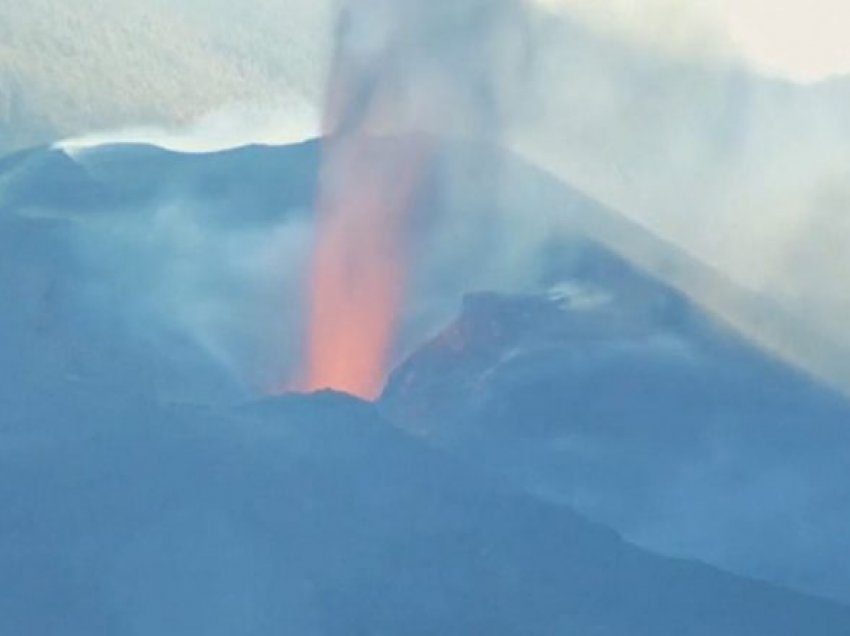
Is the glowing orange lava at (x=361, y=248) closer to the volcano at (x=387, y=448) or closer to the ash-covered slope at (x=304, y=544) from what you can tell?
the volcano at (x=387, y=448)

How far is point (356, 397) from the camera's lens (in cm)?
2703

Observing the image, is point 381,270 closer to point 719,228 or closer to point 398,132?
point 398,132

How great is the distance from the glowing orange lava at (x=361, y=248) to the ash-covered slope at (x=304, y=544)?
398 centimetres

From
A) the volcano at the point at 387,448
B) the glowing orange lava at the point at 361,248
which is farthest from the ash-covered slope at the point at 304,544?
the glowing orange lava at the point at 361,248

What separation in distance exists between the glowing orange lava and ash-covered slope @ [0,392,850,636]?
3984 millimetres

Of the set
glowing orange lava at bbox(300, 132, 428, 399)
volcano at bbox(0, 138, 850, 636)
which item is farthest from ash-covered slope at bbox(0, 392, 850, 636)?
glowing orange lava at bbox(300, 132, 428, 399)

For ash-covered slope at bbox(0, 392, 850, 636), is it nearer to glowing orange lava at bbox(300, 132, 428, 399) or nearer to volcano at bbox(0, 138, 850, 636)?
volcano at bbox(0, 138, 850, 636)

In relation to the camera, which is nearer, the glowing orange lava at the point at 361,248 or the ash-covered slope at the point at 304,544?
the ash-covered slope at the point at 304,544

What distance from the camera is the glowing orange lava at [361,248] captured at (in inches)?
1195

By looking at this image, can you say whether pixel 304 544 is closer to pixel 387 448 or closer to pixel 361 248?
pixel 387 448

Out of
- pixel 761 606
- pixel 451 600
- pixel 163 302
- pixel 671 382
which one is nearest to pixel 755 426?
pixel 671 382

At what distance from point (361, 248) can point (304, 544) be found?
8054mm

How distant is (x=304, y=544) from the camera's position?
2456 cm

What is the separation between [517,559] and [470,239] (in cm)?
823
